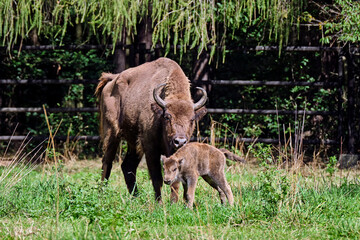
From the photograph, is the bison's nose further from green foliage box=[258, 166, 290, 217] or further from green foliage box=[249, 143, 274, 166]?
green foliage box=[258, 166, 290, 217]

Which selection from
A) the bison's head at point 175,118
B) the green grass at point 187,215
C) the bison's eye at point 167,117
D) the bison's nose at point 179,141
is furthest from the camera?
the bison's eye at point 167,117

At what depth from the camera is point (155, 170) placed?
7.28 meters

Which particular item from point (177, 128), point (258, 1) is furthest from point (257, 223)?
point (258, 1)

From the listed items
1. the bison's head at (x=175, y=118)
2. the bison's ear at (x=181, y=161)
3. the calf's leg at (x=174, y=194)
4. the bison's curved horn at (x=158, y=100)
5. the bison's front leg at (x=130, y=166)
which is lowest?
the bison's front leg at (x=130, y=166)

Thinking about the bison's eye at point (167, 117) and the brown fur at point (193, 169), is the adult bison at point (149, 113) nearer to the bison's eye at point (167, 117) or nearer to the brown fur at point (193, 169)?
the bison's eye at point (167, 117)

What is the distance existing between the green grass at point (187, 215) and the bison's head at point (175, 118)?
2.27ft

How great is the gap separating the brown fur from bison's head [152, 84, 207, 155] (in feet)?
0.67

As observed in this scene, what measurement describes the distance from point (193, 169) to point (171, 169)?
0.32m

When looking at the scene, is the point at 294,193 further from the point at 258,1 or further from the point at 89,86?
the point at 89,86

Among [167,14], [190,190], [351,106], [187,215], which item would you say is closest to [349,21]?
[351,106]

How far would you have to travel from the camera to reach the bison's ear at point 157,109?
23.4ft

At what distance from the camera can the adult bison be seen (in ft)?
22.9

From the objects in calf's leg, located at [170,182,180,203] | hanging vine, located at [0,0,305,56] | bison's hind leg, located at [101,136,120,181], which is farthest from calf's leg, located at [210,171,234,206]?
hanging vine, located at [0,0,305,56]

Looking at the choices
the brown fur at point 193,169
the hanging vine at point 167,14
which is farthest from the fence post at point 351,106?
the brown fur at point 193,169
